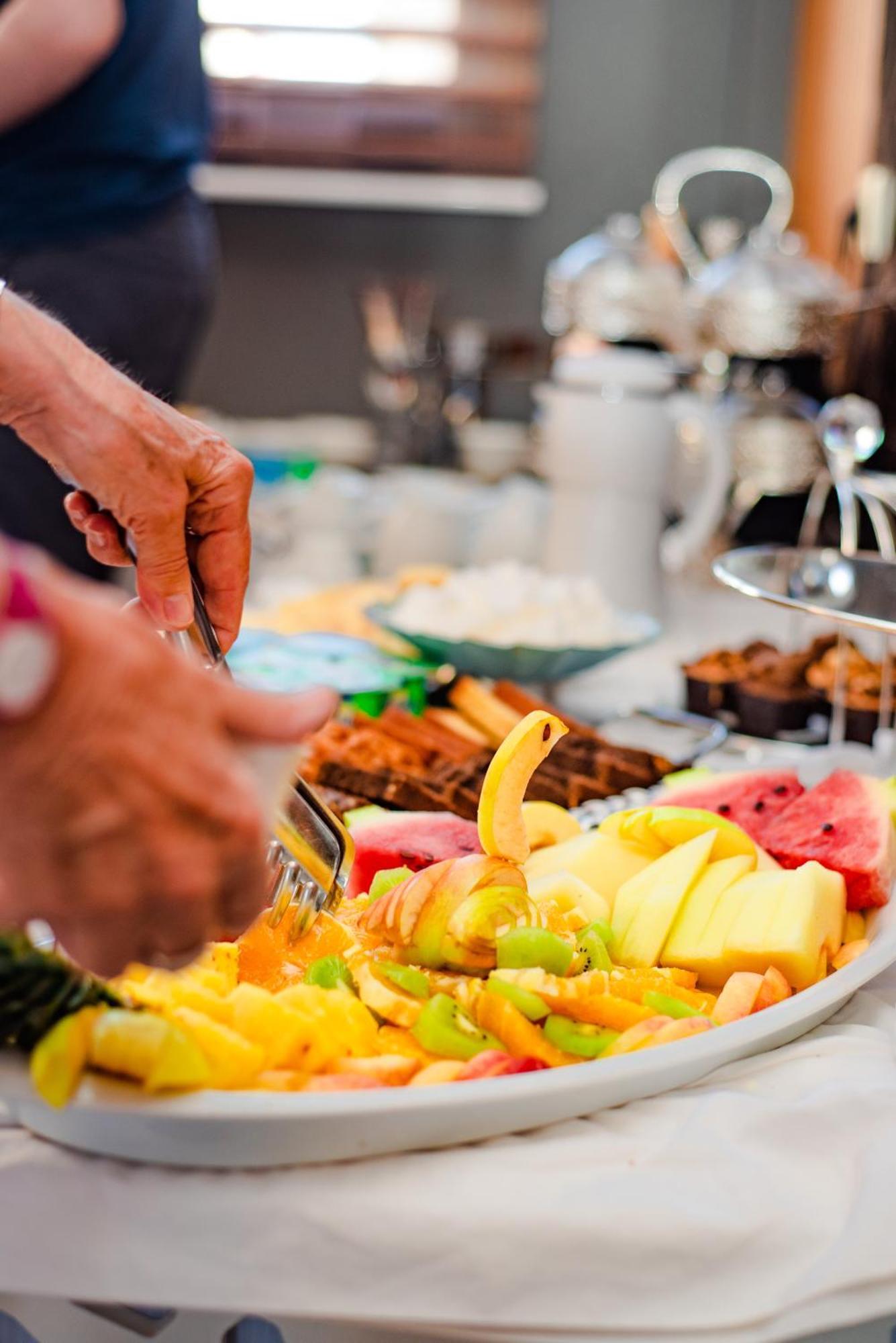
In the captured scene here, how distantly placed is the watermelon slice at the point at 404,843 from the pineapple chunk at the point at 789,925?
16 centimetres

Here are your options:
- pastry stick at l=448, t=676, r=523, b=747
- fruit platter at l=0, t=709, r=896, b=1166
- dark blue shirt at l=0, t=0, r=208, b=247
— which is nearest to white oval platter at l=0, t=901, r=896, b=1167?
fruit platter at l=0, t=709, r=896, b=1166

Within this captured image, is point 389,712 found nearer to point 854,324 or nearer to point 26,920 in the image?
point 26,920

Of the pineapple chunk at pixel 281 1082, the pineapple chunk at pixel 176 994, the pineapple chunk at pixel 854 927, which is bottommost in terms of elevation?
the pineapple chunk at pixel 854 927

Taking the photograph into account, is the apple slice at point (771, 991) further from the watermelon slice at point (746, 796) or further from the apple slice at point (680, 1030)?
the watermelon slice at point (746, 796)

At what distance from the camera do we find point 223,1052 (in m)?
0.54

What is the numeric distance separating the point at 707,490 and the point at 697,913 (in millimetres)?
1045

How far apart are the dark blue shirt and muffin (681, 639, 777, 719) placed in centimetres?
91

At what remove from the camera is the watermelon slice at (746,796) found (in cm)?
86

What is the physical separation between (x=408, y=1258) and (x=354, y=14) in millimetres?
3406

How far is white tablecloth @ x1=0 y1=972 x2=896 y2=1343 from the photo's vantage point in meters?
0.51

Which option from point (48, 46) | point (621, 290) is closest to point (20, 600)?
point (48, 46)

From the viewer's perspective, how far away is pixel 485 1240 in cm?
51

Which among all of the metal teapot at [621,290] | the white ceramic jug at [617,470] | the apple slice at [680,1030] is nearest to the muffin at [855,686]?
the white ceramic jug at [617,470]

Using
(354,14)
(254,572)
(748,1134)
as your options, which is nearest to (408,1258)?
(748,1134)
